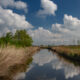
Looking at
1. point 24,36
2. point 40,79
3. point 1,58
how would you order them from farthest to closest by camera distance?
point 24,36
point 1,58
point 40,79

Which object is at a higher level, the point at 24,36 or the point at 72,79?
the point at 24,36

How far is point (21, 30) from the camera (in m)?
58.2

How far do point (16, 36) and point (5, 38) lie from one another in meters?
31.8

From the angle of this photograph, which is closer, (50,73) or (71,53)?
(50,73)

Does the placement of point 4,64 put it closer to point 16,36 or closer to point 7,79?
point 7,79

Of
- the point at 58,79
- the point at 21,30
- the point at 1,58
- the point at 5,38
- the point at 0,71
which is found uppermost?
the point at 21,30

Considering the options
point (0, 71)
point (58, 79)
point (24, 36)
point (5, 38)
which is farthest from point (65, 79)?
point (24, 36)

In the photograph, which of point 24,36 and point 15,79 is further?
point 24,36

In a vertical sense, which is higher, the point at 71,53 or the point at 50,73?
the point at 71,53

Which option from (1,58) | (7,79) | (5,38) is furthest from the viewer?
(5,38)

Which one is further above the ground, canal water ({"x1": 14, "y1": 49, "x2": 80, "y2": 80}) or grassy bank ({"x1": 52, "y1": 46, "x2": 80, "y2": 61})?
A: grassy bank ({"x1": 52, "y1": 46, "x2": 80, "y2": 61})

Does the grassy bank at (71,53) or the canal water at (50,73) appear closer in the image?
the canal water at (50,73)

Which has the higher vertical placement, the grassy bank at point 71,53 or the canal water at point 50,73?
the grassy bank at point 71,53

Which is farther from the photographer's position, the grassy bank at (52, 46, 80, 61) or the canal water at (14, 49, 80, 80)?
the grassy bank at (52, 46, 80, 61)
